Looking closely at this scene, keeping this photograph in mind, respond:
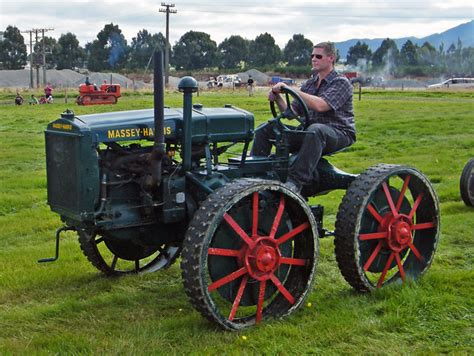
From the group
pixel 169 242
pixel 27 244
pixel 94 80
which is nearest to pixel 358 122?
pixel 27 244

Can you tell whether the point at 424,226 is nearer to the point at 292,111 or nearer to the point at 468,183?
the point at 292,111

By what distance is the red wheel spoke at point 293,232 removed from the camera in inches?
189

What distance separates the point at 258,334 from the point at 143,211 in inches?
47.5

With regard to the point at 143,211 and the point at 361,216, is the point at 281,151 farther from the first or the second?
the point at 143,211

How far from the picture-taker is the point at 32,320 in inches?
197

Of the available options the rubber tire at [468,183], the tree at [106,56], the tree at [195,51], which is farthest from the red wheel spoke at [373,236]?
the tree at [106,56]

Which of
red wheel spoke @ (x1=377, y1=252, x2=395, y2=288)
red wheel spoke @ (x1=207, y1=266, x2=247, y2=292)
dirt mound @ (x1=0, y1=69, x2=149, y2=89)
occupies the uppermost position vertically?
red wheel spoke @ (x1=207, y1=266, x2=247, y2=292)

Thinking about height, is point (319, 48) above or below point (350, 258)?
above

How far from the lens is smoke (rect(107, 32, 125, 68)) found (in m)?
88.4

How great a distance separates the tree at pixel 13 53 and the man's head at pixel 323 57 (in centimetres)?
9042

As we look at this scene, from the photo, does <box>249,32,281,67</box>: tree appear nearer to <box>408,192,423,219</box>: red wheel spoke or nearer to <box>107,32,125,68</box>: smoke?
<box>107,32,125,68</box>: smoke

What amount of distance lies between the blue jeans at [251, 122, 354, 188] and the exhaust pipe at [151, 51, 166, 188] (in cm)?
117

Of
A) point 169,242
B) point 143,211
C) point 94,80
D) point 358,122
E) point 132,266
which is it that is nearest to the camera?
point 143,211

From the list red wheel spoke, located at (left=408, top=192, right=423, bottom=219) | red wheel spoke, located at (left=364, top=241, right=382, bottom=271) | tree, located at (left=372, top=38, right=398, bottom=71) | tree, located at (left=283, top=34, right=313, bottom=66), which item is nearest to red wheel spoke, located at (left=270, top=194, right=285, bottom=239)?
red wheel spoke, located at (left=364, top=241, right=382, bottom=271)
